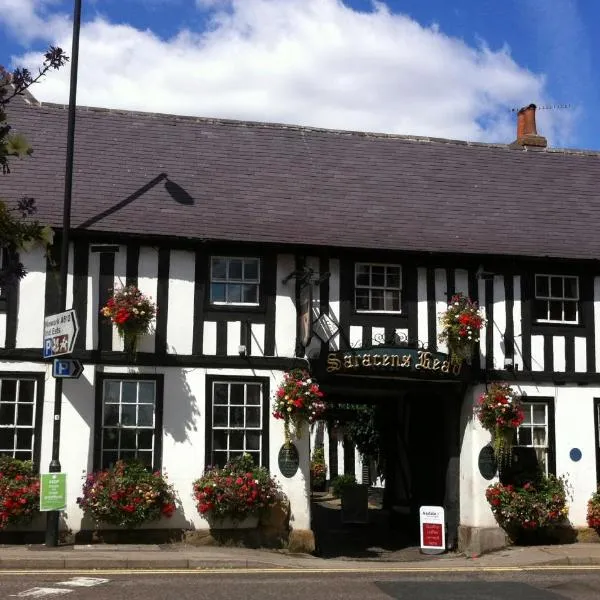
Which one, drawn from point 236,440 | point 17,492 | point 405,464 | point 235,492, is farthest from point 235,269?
point 405,464

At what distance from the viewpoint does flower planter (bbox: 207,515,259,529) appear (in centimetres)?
1540

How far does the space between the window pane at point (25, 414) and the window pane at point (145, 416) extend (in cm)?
175

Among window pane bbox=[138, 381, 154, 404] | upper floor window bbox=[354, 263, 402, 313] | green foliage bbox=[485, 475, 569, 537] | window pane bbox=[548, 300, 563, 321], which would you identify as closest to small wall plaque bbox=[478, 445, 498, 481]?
green foliage bbox=[485, 475, 569, 537]

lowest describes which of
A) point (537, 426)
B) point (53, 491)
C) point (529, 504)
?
point (529, 504)

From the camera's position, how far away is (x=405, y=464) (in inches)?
824

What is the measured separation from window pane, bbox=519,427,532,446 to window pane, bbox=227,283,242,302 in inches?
223

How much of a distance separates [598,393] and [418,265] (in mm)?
4093

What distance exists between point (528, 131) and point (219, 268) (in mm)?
9737

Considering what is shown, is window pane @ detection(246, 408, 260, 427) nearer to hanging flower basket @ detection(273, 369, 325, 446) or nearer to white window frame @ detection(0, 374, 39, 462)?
hanging flower basket @ detection(273, 369, 325, 446)

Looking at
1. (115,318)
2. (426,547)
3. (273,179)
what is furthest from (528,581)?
(273,179)

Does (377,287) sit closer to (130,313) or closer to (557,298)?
(557,298)

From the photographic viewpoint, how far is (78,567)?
12609mm

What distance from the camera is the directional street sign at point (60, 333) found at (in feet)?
46.0

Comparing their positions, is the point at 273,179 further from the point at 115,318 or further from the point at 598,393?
the point at 598,393
